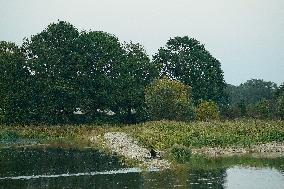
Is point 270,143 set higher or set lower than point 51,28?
lower

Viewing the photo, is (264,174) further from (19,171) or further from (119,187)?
(19,171)

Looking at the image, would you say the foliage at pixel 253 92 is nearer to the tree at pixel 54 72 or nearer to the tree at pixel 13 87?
the tree at pixel 54 72

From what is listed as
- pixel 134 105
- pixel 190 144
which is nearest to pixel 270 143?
pixel 190 144

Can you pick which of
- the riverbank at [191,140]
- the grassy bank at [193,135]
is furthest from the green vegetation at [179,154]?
the grassy bank at [193,135]

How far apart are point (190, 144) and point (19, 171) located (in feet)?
52.3

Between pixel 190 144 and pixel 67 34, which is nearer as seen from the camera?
pixel 190 144

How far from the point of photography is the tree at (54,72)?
74500mm

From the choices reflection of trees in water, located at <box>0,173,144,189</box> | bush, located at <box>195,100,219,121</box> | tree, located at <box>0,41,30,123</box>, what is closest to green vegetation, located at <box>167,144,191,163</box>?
reflection of trees in water, located at <box>0,173,144,189</box>

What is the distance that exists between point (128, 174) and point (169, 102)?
37.6m

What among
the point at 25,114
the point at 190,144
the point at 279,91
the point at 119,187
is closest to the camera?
the point at 119,187

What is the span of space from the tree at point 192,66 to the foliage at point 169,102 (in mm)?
21378

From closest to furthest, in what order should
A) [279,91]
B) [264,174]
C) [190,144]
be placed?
[264,174], [190,144], [279,91]

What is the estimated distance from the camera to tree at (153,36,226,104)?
91500 mm

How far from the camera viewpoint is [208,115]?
71.8 metres
